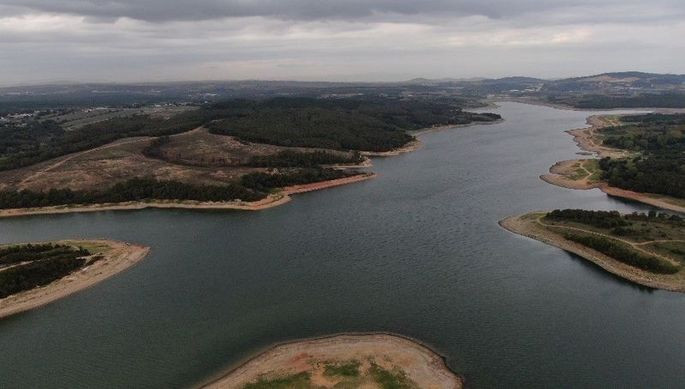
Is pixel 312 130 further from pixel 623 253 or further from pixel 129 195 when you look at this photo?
pixel 623 253

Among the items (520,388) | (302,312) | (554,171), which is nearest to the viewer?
(520,388)

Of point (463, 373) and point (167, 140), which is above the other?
point (167, 140)

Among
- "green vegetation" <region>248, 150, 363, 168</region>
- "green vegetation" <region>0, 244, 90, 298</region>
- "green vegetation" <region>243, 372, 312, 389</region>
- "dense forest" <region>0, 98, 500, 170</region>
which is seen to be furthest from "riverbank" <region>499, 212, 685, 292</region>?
"dense forest" <region>0, 98, 500, 170</region>

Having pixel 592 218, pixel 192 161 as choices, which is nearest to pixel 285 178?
pixel 192 161

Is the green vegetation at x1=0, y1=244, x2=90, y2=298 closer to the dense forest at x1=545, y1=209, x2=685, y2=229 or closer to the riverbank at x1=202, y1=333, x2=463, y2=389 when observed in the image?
the riverbank at x1=202, y1=333, x2=463, y2=389

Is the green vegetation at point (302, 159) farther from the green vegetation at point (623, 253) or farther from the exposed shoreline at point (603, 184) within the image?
the green vegetation at point (623, 253)

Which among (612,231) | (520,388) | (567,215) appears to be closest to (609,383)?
(520,388)

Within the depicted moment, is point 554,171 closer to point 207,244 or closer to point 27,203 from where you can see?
point 207,244
